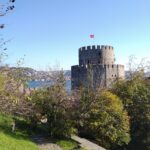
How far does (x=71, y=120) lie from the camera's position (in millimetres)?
22625

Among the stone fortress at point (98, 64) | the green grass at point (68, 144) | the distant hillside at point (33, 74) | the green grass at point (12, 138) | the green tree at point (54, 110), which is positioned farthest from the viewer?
the stone fortress at point (98, 64)

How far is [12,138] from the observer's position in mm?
17266

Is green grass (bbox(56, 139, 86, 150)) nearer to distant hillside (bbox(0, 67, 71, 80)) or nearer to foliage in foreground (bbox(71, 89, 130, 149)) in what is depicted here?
foliage in foreground (bbox(71, 89, 130, 149))

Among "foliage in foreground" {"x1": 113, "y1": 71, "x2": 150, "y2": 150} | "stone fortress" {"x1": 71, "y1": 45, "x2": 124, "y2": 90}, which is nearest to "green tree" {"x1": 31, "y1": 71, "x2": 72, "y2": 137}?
"foliage in foreground" {"x1": 113, "y1": 71, "x2": 150, "y2": 150}

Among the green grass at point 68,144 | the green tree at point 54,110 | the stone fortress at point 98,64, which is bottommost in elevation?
the green grass at point 68,144

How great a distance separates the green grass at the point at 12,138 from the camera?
15021mm

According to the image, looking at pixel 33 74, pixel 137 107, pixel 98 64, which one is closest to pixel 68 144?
pixel 33 74

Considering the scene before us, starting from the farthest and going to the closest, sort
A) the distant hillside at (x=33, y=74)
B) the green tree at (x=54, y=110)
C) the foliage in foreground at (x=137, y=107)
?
the foliage in foreground at (x=137, y=107), the distant hillside at (x=33, y=74), the green tree at (x=54, y=110)

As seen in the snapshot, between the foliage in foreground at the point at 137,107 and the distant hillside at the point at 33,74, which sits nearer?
the distant hillside at the point at 33,74

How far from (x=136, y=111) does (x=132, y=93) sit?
1.41m

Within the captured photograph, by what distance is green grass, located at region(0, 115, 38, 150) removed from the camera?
49.3ft

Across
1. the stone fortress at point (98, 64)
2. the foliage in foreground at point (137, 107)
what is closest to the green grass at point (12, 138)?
the foliage in foreground at point (137, 107)

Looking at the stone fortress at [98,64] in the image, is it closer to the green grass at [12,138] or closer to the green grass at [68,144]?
the green grass at [68,144]

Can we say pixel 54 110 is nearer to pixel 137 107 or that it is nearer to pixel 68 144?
pixel 68 144
